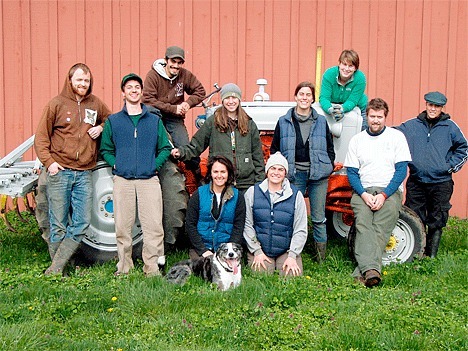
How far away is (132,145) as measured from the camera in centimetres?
602

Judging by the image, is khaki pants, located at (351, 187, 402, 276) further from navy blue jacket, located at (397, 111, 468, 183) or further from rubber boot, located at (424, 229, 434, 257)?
rubber boot, located at (424, 229, 434, 257)

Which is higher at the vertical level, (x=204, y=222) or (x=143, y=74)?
(x=143, y=74)

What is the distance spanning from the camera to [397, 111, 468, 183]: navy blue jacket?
21.6 ft

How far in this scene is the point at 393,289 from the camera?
223 inches

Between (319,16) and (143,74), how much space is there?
91.5 inches

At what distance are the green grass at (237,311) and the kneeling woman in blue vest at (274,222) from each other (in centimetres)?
26

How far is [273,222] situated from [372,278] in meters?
0.96

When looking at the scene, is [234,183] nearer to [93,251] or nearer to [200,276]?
[200,276]

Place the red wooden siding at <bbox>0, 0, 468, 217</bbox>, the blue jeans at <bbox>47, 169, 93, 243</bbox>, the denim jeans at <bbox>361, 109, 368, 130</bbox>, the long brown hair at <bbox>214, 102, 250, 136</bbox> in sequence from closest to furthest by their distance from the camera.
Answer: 1. the blue jeans at <bbox>47, 169, 93, 243</bbox>
2. the long brown hair at <bbox>214, 102, 250, 136</bbox>
3. the denim jeans at <bbox>361, 109, 368, 130</bbox>
4. the red wooden siding at <bbox>0, 0, 468, 217</bbox>

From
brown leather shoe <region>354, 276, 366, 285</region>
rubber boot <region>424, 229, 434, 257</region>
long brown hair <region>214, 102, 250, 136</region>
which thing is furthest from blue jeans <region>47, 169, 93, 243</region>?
rubber boot <region>424, 229, 434, 257</region>

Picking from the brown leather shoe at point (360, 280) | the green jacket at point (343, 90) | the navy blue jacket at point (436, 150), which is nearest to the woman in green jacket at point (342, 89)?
the green jacket at point (343, 90)

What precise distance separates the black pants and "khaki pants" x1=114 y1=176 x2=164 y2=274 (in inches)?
95.2

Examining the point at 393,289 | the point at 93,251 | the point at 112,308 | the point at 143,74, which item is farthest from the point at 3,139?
the point at 393,289

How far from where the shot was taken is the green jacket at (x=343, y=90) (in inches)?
262
